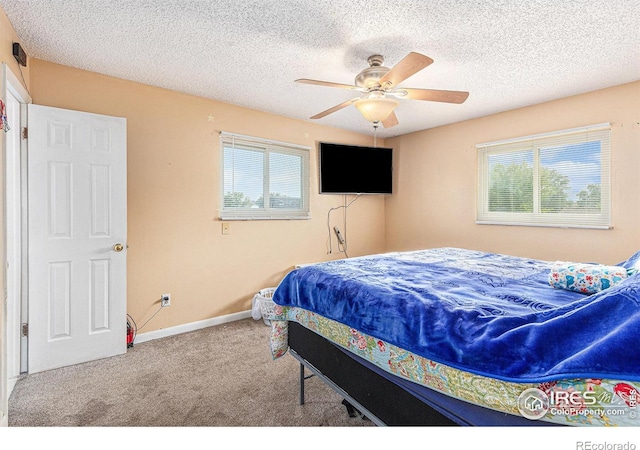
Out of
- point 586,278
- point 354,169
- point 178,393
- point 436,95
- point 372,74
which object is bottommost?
point 178,393

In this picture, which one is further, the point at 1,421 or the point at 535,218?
the point at 535,218

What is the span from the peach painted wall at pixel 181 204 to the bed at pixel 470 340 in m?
1.61

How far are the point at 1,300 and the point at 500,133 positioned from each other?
461 cm

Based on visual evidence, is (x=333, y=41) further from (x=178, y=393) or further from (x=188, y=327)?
(x=188, y=327)

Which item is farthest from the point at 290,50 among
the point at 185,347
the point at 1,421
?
the point at 1,421

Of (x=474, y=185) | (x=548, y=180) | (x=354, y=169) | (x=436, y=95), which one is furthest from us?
(x=354, y=169)

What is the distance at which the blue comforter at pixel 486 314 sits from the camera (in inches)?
35.1

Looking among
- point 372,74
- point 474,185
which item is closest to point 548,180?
point 474,185

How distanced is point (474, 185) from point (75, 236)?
4.19 meters

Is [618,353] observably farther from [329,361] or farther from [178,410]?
[178,410]

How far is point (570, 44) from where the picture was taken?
7.09 ft

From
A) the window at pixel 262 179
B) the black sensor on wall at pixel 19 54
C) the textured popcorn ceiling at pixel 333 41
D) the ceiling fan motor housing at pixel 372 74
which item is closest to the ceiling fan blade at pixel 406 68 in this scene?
the ceiling fan motor housing at pixel 372 74

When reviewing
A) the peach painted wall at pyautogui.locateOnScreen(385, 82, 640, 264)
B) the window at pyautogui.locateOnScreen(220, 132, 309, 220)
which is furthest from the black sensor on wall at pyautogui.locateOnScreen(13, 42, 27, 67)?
the peach painted wall at pyautogui.locateOnScreen(385, 82, 640, 264)

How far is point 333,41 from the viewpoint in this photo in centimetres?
215
